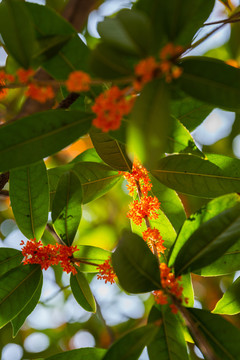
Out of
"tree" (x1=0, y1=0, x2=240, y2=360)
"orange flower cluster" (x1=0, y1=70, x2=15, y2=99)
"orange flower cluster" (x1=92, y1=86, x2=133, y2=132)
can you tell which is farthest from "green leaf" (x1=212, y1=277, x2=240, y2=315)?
"orange flower cluster" (x1=0, y1=70, x2=15, y2=99)

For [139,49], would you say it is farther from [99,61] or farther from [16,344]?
[16,344]

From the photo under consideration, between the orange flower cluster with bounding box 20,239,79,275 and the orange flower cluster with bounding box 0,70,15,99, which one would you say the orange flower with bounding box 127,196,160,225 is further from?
the orange flower cluster with bounding box 0,70,15,99

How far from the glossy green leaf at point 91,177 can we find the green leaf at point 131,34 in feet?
2.32

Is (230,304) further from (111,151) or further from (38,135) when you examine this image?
(38,135)

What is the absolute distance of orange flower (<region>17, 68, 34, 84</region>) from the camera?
1045 millimetres

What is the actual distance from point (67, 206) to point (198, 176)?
0.48m

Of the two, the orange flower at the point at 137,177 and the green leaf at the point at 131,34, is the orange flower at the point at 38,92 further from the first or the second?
the orange flower at the point at 137,177

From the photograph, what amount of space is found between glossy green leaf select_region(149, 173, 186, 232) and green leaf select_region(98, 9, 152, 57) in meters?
0.75

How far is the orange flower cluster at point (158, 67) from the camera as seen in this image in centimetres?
94

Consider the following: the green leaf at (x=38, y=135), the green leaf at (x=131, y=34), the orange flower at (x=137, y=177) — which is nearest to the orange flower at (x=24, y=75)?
the green leaf at (x=38, y=135)

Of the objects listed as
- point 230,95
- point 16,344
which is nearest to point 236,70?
point 230,95

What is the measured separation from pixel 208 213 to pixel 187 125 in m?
0.47

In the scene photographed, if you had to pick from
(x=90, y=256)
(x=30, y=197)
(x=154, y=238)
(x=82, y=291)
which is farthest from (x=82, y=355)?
(x=30, y=197)

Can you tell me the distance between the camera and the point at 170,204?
163 centimetres
